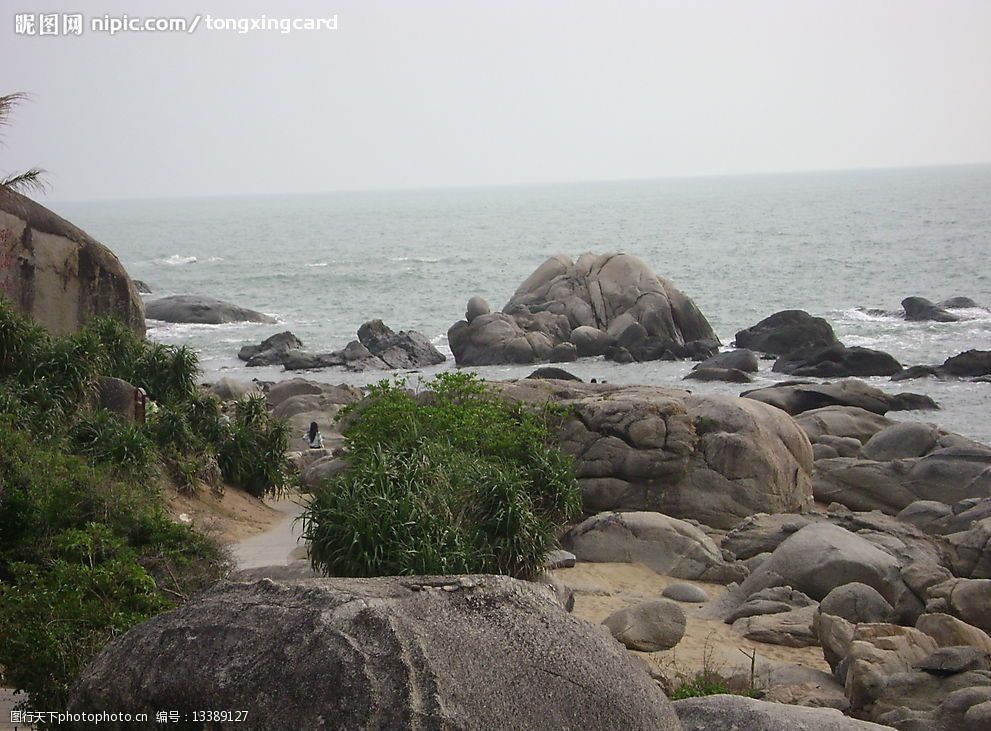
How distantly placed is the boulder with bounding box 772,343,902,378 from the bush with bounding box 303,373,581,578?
1031 inches

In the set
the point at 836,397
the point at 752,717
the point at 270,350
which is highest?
the point at 752,717

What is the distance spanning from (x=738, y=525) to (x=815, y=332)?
2822cm

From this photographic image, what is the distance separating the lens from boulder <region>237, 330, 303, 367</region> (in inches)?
1912

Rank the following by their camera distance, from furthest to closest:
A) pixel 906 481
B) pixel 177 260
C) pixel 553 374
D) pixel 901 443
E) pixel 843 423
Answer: pixel 177 260
pixel 553 374
pixel 843 423
pixel 901 443
pixel 906 481

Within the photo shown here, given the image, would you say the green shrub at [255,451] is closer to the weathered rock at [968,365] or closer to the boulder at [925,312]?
the weathered rock at [968,365]

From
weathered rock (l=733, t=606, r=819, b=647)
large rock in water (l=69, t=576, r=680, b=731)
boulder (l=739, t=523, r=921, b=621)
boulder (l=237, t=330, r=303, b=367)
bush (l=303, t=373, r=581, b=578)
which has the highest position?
large rock in water (l=69, t=576, r=680, b=731)

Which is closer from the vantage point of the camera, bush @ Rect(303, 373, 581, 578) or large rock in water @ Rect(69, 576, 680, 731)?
large rock in water @ Rect(69, 576, 680, 731)

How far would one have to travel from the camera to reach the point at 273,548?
18266mm

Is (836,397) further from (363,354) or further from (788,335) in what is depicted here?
(363,354)

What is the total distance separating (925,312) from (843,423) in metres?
26.6

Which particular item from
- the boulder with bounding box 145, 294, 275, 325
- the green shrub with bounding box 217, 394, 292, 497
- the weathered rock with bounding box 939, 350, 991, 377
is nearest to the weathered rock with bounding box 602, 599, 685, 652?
the green shrub with bounding box 217, 394, 292, 497

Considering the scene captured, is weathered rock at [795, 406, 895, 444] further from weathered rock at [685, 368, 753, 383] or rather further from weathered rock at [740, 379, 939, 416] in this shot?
weathered rock at [685, 368, 753, 383]

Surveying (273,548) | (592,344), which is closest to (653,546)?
(273,548)

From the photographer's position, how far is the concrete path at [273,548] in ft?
54.5
